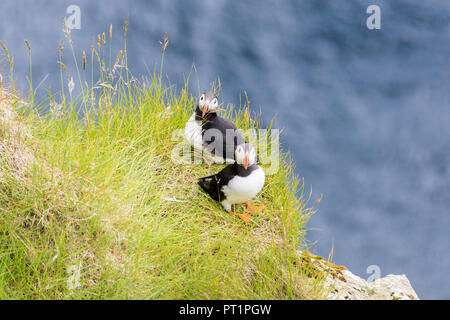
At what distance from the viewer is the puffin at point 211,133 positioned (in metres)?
5.22

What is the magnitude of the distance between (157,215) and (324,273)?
1.77m

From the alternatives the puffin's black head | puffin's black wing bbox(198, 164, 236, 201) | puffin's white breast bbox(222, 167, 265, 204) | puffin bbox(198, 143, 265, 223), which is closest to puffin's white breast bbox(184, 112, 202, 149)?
the puffin's black head

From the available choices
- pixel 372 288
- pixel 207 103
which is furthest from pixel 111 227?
pixel 372 288

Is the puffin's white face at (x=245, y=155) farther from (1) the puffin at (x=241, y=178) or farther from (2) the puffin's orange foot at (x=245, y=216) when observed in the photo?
(2) the puffin's orange foot at (x=245, y=216)

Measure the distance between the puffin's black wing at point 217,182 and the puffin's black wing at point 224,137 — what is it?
17.2 inches

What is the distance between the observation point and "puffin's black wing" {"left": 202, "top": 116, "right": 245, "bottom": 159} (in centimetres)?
521

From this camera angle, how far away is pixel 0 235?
392 centimetres

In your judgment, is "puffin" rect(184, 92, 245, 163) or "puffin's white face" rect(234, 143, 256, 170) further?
"puffin" rect(184, 92, 245, 163)

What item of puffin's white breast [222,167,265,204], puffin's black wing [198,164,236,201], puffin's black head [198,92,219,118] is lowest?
puffin's white breast [222,167,265,204]

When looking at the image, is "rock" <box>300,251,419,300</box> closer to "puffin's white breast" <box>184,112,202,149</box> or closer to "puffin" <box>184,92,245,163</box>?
"puffin" <box>184,92,245,163</box>

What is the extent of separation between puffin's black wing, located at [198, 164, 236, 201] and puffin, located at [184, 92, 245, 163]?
0.45 m

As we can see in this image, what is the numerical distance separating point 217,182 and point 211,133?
857 millimetres

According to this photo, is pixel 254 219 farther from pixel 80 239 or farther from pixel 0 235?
pixel 0 235

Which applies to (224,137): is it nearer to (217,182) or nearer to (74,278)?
(217,182)
